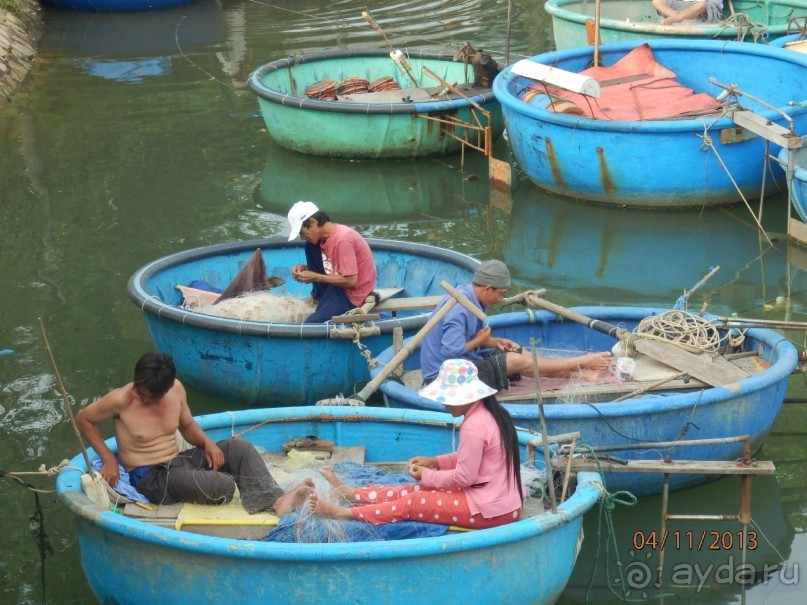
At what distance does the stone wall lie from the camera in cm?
1602

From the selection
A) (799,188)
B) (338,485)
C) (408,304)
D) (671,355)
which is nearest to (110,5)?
(799,188)

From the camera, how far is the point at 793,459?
7363 mm

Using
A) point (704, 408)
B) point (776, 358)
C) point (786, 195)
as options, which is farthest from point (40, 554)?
point (786, 195)

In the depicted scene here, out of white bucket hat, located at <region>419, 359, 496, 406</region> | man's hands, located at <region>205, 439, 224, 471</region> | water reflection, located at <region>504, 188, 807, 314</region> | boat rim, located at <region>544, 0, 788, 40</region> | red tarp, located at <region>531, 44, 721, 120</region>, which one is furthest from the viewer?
boat rim, located at <region>544, 0, 788, 40</region>

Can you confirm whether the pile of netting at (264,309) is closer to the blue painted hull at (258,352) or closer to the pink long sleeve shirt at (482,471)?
the blue painted hull at (258,352)

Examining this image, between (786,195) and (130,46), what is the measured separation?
33.3 feet

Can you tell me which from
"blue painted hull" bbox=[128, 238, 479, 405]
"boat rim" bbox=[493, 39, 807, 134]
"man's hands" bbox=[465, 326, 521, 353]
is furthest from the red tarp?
"man's hands" bbox=[465, 326, 521, 353]

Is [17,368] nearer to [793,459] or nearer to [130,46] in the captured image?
[793,459]

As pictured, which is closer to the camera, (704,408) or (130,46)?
(704,408)

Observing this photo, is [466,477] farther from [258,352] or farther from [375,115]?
[375,115]

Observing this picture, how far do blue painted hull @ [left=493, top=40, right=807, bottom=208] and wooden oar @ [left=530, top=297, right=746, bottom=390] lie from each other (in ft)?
12.0

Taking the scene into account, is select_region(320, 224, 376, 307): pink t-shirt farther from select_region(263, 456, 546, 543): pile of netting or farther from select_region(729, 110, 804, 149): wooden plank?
select_region(729, 110, 804, 149): wooden plank

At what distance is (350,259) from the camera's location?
798 cm

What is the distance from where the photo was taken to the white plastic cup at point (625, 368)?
720cm
